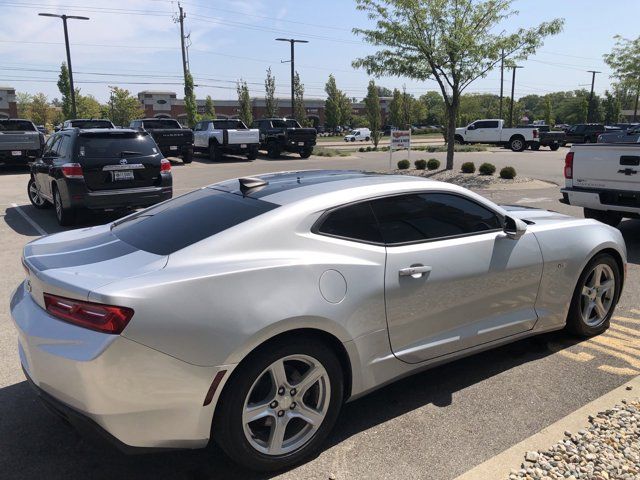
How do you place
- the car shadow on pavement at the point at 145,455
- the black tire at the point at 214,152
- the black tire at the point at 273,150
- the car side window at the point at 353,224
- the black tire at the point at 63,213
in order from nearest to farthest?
the car shadow on pavement at the point at 145,455, the car side window at the point at 353,224, the black tire at the point at 63,213, the black tire at the point at 214,152, the black tire at the point at 273,150

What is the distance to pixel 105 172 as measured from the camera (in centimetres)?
886

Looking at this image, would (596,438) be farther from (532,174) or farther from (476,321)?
(532,174)

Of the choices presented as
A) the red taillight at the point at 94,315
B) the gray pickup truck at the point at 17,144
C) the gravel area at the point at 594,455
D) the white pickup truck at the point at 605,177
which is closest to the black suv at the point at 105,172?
the white pickup truck at the point at 605,177

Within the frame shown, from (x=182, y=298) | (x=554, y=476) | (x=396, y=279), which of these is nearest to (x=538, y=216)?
(x=396, y=279)

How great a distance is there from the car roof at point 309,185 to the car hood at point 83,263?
2.59ft

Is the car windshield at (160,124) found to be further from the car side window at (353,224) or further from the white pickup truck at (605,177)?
the car side window at (353,224)

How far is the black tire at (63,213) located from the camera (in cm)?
903

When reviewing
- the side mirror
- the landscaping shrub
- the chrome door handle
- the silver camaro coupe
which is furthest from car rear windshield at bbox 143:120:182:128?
the chrome door handle

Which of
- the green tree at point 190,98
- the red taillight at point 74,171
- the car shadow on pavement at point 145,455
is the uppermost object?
the green tree at point 190,98

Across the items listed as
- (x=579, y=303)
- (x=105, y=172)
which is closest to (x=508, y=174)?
(x=105, y=172)

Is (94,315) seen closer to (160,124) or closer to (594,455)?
(594,455)

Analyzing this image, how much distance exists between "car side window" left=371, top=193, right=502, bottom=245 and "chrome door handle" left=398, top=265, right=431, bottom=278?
17 cm

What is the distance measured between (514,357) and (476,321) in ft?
2.89

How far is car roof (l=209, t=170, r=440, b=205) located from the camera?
312 centimetres
